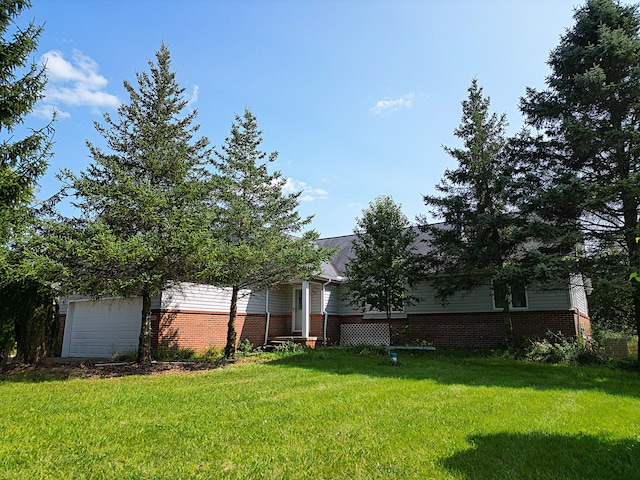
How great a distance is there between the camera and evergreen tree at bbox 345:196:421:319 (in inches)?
573

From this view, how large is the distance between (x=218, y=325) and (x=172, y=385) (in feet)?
24.0

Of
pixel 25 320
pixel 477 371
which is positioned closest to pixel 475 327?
pixel 477 371

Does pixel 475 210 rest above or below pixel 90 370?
above

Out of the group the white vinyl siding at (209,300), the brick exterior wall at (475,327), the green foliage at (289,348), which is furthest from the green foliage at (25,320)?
the brick exterior wall at (475,327)

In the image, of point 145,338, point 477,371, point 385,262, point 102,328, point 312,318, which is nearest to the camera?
point 477,371

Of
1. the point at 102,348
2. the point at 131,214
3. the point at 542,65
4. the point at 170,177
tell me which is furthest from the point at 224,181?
the point at 542,65

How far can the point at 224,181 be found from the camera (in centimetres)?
1162

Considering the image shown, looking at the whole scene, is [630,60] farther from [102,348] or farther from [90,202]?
[102,348]

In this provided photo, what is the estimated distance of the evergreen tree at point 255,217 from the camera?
1192 cm

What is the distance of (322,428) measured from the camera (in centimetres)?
488

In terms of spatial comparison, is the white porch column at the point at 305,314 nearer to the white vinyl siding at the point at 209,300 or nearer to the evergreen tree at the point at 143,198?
the white vinyl siding at the point at 209,300

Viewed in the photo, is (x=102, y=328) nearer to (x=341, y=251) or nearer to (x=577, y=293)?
(x=341, y=251)

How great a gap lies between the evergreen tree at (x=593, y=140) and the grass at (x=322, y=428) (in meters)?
4.49

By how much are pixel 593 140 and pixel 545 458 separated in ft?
34.6
